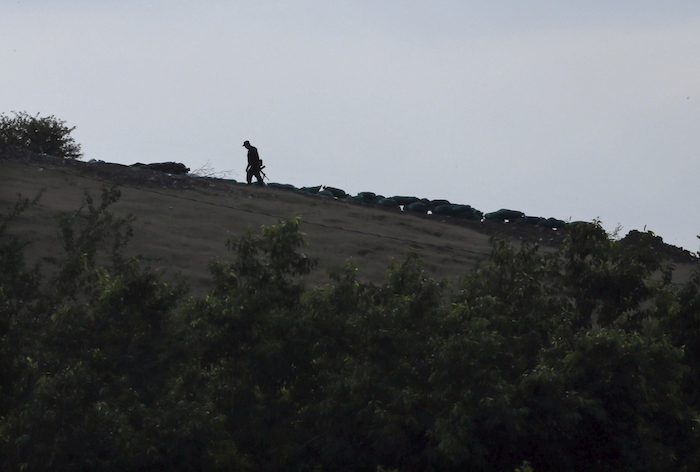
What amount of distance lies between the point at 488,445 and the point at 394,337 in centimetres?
170

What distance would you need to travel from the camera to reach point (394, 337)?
34.6ft

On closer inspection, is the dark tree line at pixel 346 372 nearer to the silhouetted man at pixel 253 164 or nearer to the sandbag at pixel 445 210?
the silhouetted man at pixel 253 164

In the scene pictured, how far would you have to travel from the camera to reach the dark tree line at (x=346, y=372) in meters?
9.45

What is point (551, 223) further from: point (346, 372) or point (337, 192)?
point (346, 372)

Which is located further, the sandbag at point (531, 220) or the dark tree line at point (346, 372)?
the sandbag at point (531, 220)

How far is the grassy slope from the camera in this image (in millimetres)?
20906

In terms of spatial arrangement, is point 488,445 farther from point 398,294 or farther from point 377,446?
point 398,294

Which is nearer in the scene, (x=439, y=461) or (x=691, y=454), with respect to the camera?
(x=439, y=461)

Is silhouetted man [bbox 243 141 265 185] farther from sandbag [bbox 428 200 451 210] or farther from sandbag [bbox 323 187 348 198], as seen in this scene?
sandbag [bbox 428 200 451 210]

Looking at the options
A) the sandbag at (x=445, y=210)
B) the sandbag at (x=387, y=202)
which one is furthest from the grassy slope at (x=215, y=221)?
the sandbag at (x=387, y=202)

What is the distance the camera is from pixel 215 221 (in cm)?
2370

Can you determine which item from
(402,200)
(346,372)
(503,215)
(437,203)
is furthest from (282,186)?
(346,372)

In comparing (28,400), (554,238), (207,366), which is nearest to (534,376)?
(207,366)

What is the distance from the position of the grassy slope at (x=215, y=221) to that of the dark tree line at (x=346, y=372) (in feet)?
25.9
